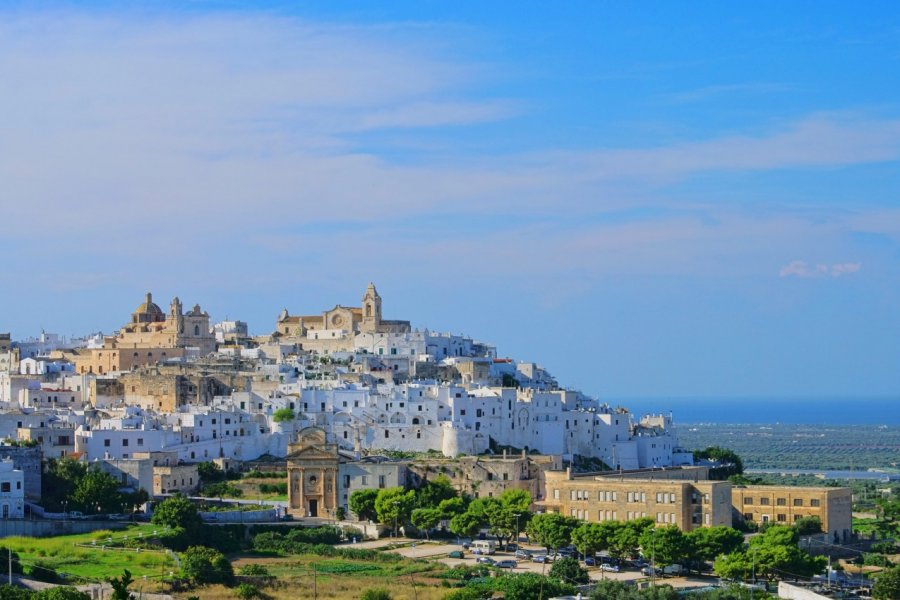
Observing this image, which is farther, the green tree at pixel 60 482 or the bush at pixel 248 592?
the green tree at pixel 60 482

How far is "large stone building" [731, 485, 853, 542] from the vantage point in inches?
2965

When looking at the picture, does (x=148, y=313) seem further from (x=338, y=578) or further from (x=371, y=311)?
(x=338, y=578)

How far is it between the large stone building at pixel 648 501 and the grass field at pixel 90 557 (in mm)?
17618


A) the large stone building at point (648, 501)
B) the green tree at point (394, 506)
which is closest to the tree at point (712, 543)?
the large stone building at point (648, 501)

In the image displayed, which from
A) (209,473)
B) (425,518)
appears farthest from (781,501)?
(209,473)

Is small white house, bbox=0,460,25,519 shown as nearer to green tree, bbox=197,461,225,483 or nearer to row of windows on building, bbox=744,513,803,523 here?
green tree, bbox=197,461,225,483

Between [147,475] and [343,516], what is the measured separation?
8.35 m

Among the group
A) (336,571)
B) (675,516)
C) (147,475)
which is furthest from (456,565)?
(147,475)

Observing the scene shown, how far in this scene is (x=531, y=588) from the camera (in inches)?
2267

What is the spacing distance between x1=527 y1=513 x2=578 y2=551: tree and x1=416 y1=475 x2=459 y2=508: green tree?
5988 millimetres

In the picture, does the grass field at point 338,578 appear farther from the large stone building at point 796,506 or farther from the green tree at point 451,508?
the large stone building at point 796,506

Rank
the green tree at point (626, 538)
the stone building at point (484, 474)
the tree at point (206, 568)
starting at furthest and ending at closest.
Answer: the stone building at point (484, 474) → the green tree at point (626, 538) → the tree at point (206, 568)

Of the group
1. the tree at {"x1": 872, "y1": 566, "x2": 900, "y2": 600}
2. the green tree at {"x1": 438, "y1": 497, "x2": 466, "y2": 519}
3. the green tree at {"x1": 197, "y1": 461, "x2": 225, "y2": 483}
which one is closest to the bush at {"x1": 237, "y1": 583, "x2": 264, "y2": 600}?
the green tree at {"x1": 438, "y1": 497, "x2": 466, "y2": 519}

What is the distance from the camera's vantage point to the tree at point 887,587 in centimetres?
5909
